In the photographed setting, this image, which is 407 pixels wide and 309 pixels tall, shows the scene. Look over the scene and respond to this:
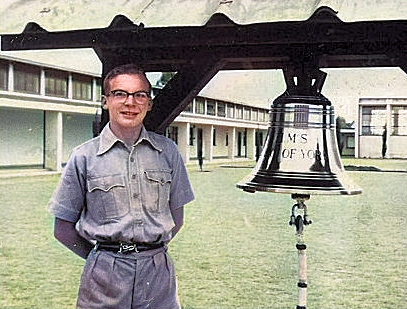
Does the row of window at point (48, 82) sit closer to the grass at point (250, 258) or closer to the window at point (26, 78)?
the window at point (26, 78)

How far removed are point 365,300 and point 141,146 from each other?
12.2 ft

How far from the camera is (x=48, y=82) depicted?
19719 millimetres

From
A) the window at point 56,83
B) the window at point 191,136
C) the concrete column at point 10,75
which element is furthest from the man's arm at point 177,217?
the window at point 191,136

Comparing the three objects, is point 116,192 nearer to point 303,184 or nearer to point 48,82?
point 303,184

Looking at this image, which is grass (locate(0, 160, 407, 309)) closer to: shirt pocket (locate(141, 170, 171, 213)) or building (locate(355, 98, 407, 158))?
building (locate(355, 98, 407, 158))

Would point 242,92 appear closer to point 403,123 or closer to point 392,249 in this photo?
point 403,123

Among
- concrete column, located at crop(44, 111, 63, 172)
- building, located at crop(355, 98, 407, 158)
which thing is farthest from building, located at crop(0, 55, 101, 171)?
building, located at crop(355, 98, 407, 158)

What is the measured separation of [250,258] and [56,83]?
15.1m

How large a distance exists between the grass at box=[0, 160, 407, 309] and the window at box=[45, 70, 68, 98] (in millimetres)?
8294

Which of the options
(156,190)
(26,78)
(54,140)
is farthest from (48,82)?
(156,190)

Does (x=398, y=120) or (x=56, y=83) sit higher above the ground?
(x=56, y=83)

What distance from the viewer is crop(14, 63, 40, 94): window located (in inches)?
707

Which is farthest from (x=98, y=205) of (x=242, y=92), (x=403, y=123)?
(x=403, y=123)

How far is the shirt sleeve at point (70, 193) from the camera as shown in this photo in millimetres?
1998
